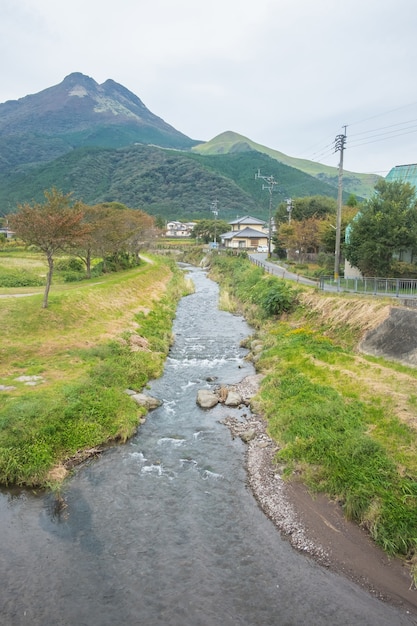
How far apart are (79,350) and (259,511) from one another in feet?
40.4

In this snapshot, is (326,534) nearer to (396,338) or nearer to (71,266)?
(396,338)

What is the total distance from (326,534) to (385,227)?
71.7ft

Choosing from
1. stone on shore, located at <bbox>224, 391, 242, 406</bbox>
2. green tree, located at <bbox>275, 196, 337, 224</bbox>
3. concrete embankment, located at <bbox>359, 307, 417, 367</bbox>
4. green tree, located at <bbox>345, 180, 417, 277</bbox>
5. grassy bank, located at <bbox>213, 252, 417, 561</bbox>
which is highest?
green tree, located at <bbox>275, 196, 337, 224</bbox>

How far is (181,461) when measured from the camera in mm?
13555

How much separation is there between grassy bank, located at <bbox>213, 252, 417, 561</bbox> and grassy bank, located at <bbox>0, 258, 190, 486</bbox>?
6055mm

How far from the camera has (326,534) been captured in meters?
10.2

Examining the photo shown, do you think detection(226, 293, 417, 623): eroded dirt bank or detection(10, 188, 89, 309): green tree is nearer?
detection(226, 293, 417, 623): eroded dirt bank

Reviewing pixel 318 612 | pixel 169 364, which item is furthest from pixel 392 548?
pixel 169 364

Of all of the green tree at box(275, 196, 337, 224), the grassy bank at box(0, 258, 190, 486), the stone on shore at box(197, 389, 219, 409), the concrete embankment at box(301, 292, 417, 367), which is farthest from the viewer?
the green tree at box(275, 196, 337, 224)

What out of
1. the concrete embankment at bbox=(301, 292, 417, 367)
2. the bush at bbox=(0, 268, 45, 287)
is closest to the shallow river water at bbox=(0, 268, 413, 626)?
the concrete embankment at bbox=(301, 292, 417, 367)

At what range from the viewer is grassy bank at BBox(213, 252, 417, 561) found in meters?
10.4

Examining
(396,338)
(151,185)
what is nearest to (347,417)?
(396,338)

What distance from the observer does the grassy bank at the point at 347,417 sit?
34.0 feet

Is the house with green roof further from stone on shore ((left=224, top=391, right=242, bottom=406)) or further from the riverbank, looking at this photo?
the riverbank
